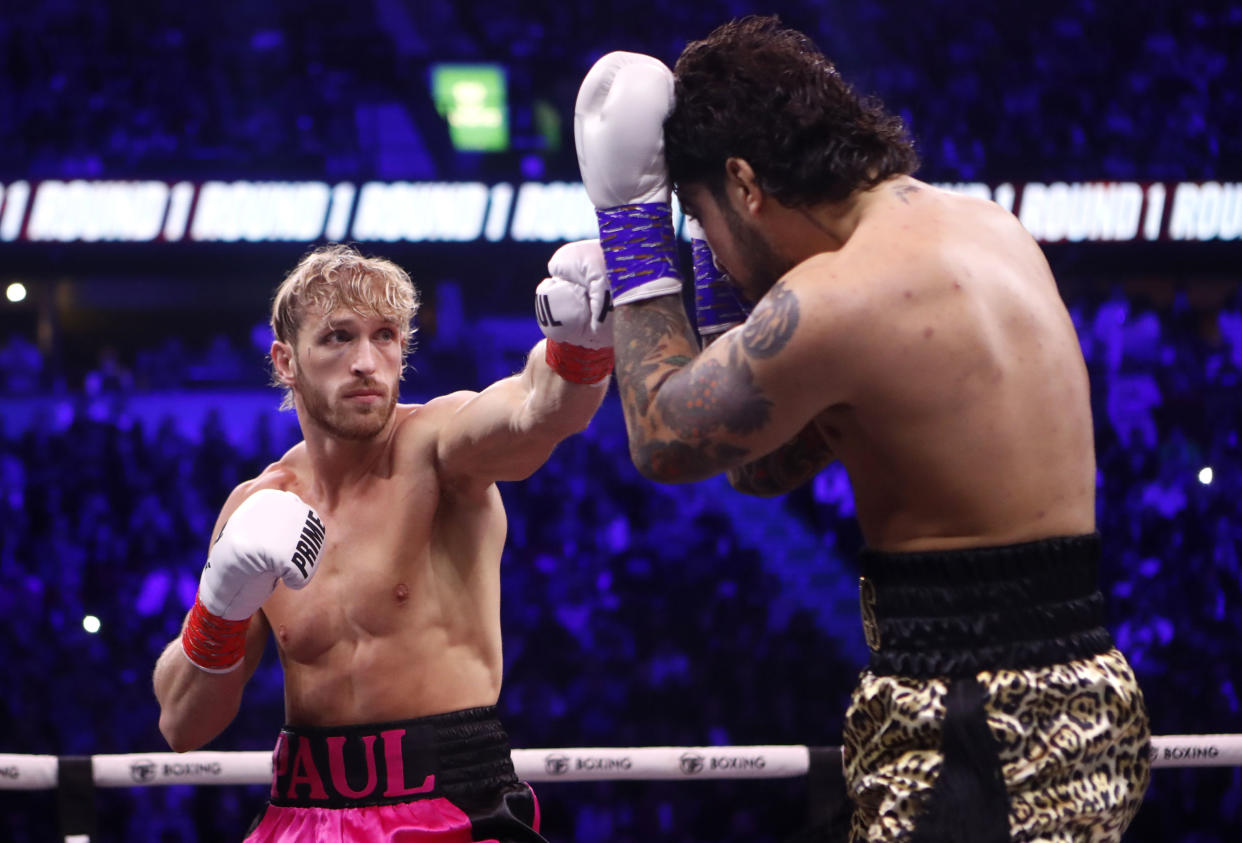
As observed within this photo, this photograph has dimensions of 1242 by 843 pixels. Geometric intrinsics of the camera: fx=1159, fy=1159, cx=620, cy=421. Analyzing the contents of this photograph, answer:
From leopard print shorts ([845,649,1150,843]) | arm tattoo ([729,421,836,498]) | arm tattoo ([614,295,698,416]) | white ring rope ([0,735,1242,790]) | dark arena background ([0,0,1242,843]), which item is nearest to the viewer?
leopard print shorts ([845,649,1150,843])

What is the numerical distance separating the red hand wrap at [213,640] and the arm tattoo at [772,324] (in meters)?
1.13

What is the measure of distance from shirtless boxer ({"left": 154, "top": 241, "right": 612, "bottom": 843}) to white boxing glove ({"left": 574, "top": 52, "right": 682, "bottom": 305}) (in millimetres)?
328

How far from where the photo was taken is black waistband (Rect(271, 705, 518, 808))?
6.44 ft

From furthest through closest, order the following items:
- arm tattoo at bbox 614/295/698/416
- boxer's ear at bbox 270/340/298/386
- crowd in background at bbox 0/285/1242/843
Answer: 1. crowd in background at bbox 0/285/1242/843
2. boxer's ear at bbox 270/340/298/386
3. arm tattoo at bbox 614/295/698/416

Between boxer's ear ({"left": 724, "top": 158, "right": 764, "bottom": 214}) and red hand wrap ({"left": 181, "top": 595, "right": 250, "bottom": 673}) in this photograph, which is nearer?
boxer's ear ({"left": 724, "top": 158, "right": 764, "bottom": 214})

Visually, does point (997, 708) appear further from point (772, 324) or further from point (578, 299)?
point (578, 299)

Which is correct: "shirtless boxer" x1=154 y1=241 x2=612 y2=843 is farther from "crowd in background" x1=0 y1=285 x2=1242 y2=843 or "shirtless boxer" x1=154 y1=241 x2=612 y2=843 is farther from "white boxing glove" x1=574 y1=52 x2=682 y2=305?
"crowd in background" x1=0 y1=285 x2=1242 y2=843

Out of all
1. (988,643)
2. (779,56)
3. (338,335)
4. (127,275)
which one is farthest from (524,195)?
(988,643)

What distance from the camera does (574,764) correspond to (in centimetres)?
262

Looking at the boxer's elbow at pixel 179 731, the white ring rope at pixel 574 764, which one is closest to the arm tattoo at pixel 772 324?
the boxer's elbow at pixel 179 731

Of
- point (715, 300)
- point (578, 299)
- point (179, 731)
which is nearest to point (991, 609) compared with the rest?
point (715, 300)

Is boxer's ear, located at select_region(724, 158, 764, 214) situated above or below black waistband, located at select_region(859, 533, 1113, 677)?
above

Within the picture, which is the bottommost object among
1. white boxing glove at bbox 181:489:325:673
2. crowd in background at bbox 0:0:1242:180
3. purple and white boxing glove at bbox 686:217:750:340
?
white boxing glove at bbox 181:489:325:673

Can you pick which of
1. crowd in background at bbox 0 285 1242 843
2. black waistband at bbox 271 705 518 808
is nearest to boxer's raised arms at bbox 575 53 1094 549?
black waistband at bbox 271 705 518 808
